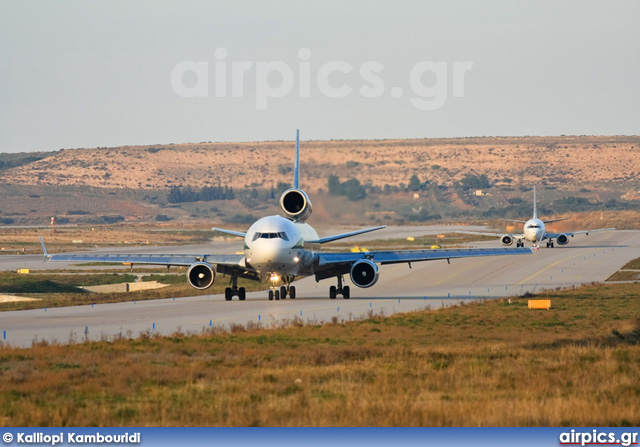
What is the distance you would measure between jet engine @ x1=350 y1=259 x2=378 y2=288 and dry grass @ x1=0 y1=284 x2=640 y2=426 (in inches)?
552

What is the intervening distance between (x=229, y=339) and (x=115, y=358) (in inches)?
272

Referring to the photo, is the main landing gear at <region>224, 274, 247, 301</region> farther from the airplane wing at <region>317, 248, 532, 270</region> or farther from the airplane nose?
the airplane nose

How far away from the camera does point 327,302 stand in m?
57.8

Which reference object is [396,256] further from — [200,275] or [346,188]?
[346,188]

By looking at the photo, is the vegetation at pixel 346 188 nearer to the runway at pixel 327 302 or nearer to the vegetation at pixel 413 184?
the runway at pixel 327 302

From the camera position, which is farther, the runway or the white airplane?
the white airplane

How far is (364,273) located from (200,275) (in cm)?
942

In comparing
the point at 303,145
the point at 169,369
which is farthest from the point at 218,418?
the point at 303,145

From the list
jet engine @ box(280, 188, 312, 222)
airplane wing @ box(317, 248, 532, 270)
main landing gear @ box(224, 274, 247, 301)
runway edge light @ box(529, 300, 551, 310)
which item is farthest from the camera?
jet engine @ box(280, 188, 312, 222)

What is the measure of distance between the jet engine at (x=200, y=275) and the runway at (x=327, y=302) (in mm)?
1544

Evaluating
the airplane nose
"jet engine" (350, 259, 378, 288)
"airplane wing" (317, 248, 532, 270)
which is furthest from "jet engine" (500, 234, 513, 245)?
the airplane nose

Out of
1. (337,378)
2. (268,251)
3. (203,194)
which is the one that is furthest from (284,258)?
(203,194)

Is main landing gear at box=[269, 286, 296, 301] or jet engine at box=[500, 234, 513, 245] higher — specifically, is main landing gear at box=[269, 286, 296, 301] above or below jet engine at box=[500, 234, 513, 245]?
below

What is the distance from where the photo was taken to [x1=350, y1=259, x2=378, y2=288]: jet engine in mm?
56219
